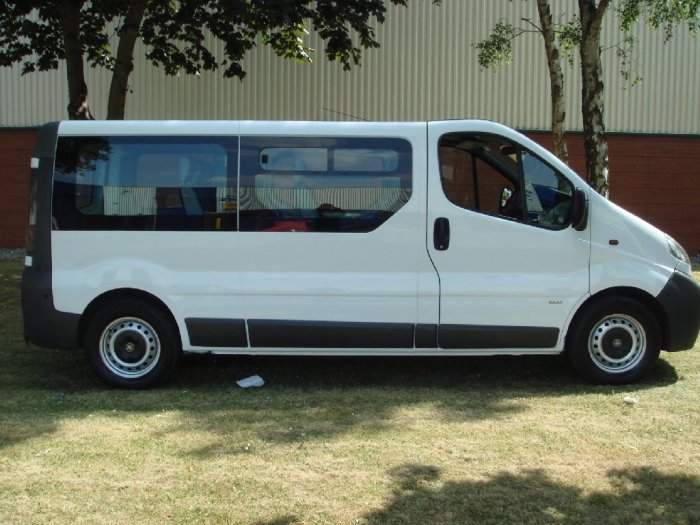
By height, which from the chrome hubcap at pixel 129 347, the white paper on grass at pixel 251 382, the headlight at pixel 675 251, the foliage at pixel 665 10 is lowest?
the white paper on grass at pixel 251 382

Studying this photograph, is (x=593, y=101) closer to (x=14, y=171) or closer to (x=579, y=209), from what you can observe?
(x=579, y=209)

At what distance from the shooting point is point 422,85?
17.4 meters

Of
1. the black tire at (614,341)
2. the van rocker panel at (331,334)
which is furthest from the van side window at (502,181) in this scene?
the van rocker panel at (331,334)

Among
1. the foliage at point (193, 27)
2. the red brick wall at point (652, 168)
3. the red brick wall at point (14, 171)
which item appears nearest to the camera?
the foliage at point (193, 27)

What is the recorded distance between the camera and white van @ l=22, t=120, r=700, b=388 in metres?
5.86

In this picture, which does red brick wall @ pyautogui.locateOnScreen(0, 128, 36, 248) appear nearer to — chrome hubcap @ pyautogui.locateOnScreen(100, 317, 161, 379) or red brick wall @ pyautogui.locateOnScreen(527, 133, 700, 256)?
red brick wall @ pyautogui.locateOnScreen(527, 133, 700, 256)

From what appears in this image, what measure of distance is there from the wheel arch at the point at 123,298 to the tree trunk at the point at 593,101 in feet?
20.0

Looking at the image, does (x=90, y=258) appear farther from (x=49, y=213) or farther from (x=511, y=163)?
(x=511, y=163)

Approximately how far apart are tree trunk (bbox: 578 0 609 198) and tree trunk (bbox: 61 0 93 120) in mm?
7399

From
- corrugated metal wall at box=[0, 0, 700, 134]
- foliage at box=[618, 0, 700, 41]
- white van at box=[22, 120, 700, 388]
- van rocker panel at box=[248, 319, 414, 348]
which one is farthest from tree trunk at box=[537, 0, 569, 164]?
corrugated metal wall at box=[0, 0, 700, 134]

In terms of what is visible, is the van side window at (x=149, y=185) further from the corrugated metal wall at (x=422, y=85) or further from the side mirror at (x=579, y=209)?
the corrugated metal wall at (x=422, y=85)

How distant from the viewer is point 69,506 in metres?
3.79

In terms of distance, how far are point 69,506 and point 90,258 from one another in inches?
102

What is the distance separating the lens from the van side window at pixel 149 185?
5.91m
